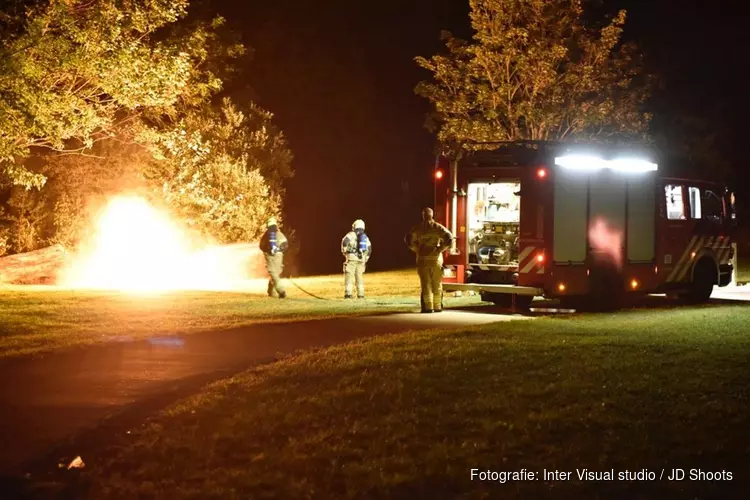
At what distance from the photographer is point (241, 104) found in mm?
31719

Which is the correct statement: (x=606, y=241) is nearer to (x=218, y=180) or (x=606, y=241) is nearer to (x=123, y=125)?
(x=218, y=180)

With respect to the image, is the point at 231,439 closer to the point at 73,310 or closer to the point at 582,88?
the point at 73,310

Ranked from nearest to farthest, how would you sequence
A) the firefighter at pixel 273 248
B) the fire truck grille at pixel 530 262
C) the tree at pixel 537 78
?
the fire truck grille at pixel 530 262 < the firefighter at pixel 273 248 < the tree at pixel 537 78

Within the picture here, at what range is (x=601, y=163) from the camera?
16781mm

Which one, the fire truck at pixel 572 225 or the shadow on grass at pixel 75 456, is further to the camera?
the fire truck at pixel 572 225

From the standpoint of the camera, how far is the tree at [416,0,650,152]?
25.6 m

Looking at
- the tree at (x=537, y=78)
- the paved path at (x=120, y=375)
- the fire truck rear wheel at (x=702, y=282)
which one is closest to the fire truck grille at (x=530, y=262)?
the paved path at (x=120, y=375)

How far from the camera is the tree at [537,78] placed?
25641mm

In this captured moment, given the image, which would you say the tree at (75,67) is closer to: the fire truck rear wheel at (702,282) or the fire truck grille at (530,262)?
the fire truck grille at (530,262)

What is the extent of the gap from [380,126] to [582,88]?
21.5 m

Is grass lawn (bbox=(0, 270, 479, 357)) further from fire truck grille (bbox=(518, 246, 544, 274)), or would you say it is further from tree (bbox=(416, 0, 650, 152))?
tree (bbox=(416, 0, 650, 152))

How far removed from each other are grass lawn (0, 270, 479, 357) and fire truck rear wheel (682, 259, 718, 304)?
428 cm

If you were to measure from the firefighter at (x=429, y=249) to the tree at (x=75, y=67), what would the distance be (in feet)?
22.2

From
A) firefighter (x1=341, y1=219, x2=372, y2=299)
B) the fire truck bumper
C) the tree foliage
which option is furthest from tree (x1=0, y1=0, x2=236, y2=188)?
the fire truck bumper
